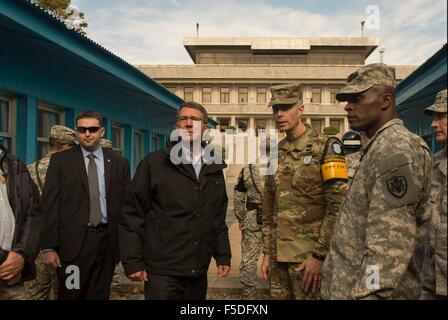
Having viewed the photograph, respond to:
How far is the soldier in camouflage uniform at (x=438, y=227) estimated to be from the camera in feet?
10.2

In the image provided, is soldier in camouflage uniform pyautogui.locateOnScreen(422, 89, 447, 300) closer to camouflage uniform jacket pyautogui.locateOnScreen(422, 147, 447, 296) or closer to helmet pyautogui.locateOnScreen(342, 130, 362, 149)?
camouflage uniform jacket pyautogui.locateOnScreen(422, 147, 447, 296)

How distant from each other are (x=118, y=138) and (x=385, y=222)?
11.7 metres

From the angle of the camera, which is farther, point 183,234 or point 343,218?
point 183,234

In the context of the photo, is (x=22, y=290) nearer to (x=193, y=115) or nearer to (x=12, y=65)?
(x=193, y=115)

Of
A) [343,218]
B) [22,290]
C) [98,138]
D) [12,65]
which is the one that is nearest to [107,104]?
[12,65]

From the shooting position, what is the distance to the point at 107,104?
1112cm

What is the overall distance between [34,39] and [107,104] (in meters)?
4.85

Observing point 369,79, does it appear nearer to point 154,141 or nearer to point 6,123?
point 6,123

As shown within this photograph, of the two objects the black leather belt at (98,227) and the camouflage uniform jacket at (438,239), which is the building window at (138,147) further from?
the camouflage uniform jacket at (438,239)

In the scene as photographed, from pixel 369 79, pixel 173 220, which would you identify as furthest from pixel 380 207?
pixel 173 220

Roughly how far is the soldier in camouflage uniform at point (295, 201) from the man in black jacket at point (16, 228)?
1.85 metres

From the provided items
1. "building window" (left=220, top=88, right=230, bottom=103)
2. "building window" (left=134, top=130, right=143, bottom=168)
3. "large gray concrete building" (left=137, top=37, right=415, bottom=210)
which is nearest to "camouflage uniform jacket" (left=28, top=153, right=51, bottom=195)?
"building window" (left=134, top=130, right=143, bottom=168)

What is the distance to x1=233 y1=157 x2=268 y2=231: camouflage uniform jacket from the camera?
17.8 feet

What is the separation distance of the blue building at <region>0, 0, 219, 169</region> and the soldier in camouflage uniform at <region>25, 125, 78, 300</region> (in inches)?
62.2
